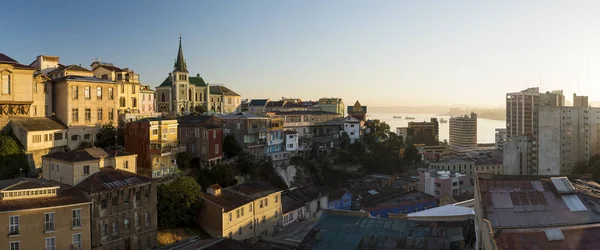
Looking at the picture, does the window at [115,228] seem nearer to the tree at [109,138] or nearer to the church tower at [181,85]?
the tree at [109,138]

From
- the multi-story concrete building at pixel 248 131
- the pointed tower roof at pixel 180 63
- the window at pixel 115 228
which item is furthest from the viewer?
the pointed tower roof at pixel 180 63

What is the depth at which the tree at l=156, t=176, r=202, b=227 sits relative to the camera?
1777 cm

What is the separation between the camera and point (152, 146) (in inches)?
791

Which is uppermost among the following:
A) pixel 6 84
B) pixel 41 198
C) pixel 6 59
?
pixel 6 59

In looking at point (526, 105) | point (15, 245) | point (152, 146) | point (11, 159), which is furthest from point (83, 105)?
point (526, 105)

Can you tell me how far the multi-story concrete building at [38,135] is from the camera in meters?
18.7

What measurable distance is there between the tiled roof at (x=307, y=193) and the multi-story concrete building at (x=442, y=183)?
8645 millimetres

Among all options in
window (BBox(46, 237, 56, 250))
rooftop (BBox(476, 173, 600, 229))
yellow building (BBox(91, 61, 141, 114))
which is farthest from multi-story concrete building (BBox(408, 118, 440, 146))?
window (BBox(46, 237, 56, 250))

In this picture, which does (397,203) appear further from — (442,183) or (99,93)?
(99,93)

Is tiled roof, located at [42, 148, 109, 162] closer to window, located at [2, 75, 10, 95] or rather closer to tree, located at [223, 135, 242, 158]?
window, located at [2, 75, 10, 95]

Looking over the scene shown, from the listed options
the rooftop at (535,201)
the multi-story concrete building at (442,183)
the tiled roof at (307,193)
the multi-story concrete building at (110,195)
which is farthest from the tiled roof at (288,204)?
the rooftop at (535,201)

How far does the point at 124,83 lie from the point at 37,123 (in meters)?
6.06

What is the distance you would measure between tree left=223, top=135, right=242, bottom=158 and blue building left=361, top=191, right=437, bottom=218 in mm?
7895

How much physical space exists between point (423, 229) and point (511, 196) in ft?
11.0
